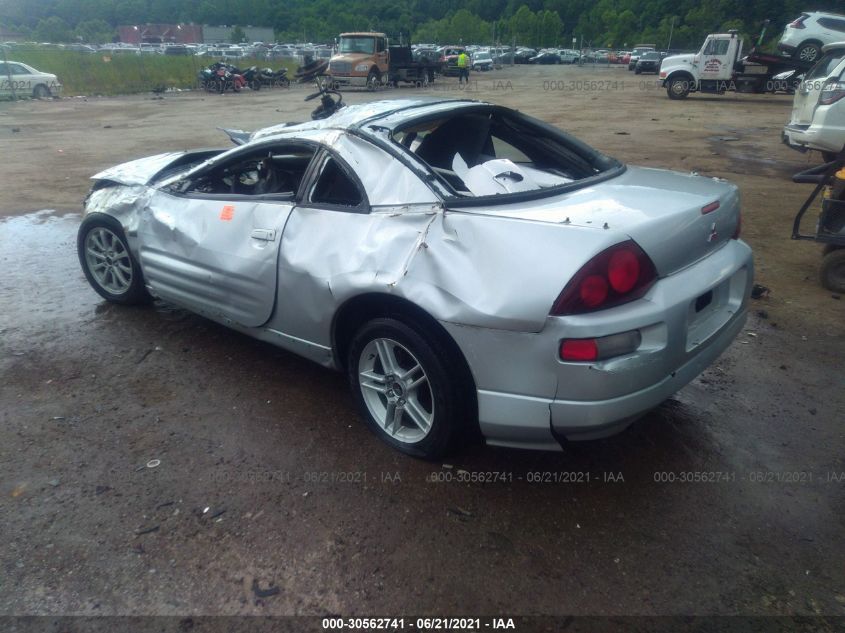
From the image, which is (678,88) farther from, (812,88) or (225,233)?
(225,233)

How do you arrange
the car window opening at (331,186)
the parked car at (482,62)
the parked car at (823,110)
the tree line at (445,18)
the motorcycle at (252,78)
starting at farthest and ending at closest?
the tree line at (445,18) < the parked car at (482,62) < the motorcycle at (252,78) < the parked car at (823,110) < the car window opening at (331,186)

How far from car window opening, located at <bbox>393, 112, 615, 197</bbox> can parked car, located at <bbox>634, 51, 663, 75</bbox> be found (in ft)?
139

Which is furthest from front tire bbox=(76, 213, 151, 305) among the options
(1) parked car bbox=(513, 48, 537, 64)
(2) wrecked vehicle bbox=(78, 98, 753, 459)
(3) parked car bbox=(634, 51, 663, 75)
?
(1) parked car bbox=(513, 48, 537, 64)

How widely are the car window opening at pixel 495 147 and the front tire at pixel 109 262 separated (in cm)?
230

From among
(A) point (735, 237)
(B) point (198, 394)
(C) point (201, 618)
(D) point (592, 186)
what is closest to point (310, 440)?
(B) point (198, 394)

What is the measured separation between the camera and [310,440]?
311 cm

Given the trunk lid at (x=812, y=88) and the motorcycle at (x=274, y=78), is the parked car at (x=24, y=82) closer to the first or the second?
the motorcycle at (x=274, y=78)

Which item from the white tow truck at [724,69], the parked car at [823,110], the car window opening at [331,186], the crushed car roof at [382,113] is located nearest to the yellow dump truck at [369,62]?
the white tow truck at [724,69]

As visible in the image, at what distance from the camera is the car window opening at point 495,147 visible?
3.49 metres

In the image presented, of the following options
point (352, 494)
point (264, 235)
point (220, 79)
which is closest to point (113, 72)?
point (220, 79)

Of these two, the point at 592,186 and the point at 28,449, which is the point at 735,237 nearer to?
the point at 592,186

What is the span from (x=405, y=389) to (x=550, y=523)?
0.85 meters

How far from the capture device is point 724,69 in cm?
2247

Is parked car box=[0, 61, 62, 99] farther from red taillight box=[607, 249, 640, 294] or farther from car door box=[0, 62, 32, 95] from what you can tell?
red taillight box=[607, 249, 640, 294]
